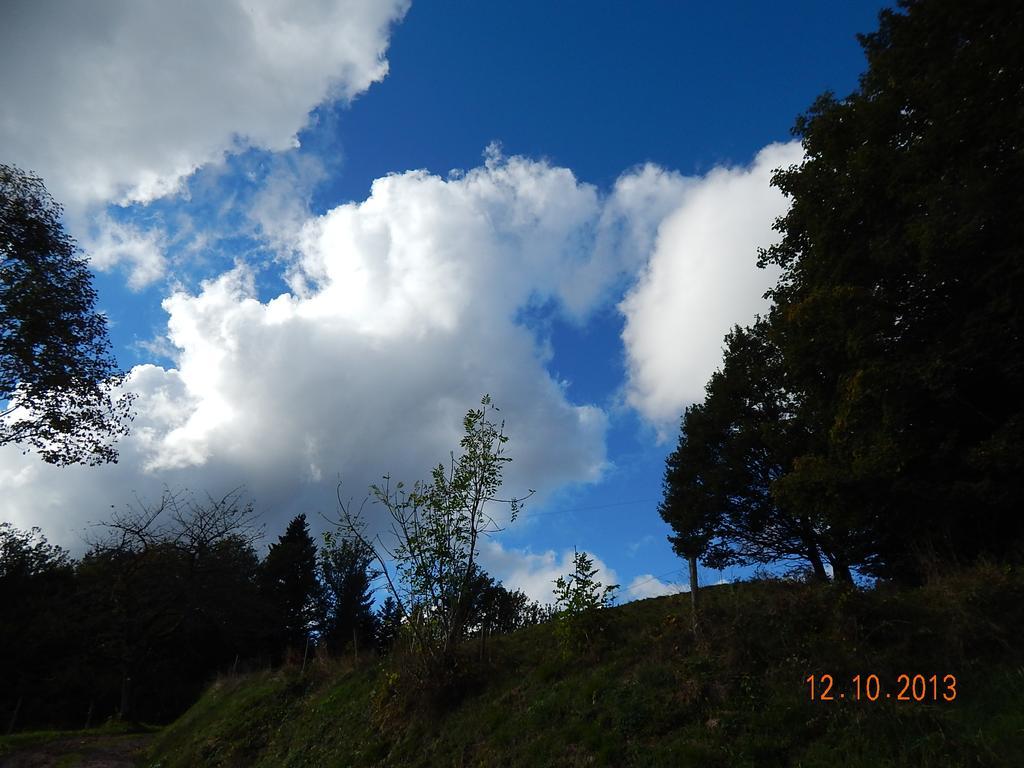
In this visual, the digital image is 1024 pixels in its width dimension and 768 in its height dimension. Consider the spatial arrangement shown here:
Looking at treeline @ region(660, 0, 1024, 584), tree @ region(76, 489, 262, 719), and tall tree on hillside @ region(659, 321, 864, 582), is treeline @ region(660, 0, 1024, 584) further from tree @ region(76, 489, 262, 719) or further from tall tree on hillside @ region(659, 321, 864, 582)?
tree @ region(76, 489, 262, 719)

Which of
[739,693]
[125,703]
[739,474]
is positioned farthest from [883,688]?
[125,703]

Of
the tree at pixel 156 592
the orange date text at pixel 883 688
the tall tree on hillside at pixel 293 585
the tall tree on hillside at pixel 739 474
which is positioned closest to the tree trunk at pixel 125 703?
the tree at pixel 156 592

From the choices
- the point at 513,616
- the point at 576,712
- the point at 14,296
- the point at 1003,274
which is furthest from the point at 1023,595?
the point at 14,296

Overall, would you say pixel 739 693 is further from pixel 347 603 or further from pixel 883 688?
pixel 347 603

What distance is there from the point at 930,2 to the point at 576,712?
14.5 meters

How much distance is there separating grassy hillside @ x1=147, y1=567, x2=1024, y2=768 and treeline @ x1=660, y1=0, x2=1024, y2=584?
1882 millimetres

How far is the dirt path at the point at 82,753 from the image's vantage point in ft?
59.2

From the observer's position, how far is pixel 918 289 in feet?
40.8

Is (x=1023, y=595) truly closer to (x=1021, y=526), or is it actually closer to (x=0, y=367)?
(x=1021, y=526)

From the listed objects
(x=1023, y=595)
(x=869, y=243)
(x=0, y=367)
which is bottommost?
(x=1023, y=595)

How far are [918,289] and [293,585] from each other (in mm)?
49981

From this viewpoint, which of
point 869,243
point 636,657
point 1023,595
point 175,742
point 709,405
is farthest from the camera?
point 709,405

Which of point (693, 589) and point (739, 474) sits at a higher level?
point (739, 474)

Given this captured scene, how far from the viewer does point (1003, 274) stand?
33.7 ft
